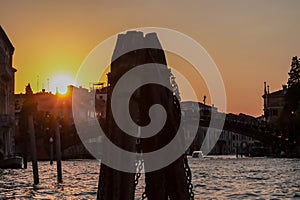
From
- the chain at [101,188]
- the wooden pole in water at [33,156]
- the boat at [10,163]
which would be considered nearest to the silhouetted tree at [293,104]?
the boat at [10,163]

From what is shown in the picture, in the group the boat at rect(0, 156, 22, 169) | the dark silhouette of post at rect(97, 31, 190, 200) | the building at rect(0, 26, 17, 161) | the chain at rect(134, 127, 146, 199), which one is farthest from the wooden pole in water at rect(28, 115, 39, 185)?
the building at rect(0, 26, 17, 161)

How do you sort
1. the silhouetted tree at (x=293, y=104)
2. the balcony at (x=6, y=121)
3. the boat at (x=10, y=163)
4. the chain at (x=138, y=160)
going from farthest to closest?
the silhouetted tree at (x=293, y=104)
the balcony at (x=6, y=121)
the boat at (x=10, y=163)
the chain at (x=138, y=160)

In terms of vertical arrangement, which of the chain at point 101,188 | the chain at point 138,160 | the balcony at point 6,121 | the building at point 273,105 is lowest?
the chain at point 101,188

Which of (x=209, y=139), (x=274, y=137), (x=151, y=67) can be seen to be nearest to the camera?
(x=151, y=67)

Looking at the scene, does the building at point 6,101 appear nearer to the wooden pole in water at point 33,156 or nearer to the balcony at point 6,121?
the balcony at point 6,121

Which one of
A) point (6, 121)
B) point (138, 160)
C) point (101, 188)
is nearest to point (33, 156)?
point (138, 160)

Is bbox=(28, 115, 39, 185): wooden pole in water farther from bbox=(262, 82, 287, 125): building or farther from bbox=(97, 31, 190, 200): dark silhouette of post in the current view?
bbox=(262, 82, 287, 125): building

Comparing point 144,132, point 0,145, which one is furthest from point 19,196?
point 0,145

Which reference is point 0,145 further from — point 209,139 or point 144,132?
point 209,139

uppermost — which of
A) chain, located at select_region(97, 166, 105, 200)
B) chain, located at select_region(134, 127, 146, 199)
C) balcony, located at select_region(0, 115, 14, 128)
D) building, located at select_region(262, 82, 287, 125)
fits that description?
building, located at select_region(262, 82, 287, 125)

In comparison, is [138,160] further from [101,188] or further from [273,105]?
[273,105]

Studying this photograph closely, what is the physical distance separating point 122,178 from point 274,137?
60501 mm

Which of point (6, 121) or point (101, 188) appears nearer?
point (101, 188)

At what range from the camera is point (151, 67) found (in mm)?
7859
